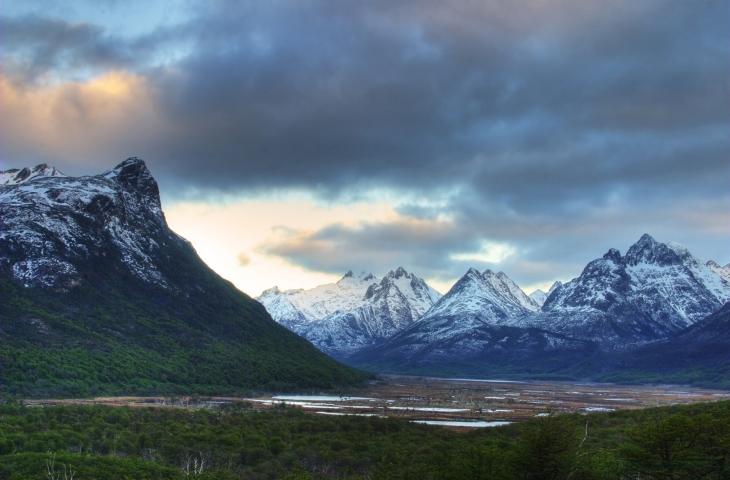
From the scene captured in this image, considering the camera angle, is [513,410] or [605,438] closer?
[605,438]

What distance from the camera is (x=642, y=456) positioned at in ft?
209

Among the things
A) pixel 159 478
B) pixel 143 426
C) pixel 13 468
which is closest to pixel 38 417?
pixel 143 426

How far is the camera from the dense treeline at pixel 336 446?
64250 mm

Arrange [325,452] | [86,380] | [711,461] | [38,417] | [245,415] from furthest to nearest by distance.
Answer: [86,380] → [245,415] → [38,417] → [325,452] → [711,461]

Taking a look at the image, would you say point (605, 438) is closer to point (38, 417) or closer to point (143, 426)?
point (143, 426)

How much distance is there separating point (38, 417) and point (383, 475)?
5938 centimetres

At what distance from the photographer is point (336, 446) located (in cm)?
11138

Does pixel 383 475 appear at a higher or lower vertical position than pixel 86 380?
lower

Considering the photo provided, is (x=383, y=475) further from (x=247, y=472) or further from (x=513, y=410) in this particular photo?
(x=513, y=410)

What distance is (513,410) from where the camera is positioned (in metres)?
197

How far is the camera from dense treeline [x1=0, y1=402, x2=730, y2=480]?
64.2 metres

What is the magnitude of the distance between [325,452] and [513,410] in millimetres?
104356

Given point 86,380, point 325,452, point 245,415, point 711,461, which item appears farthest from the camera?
point 86,380

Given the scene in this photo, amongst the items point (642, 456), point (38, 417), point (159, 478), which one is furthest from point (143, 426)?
point (642, 456)
